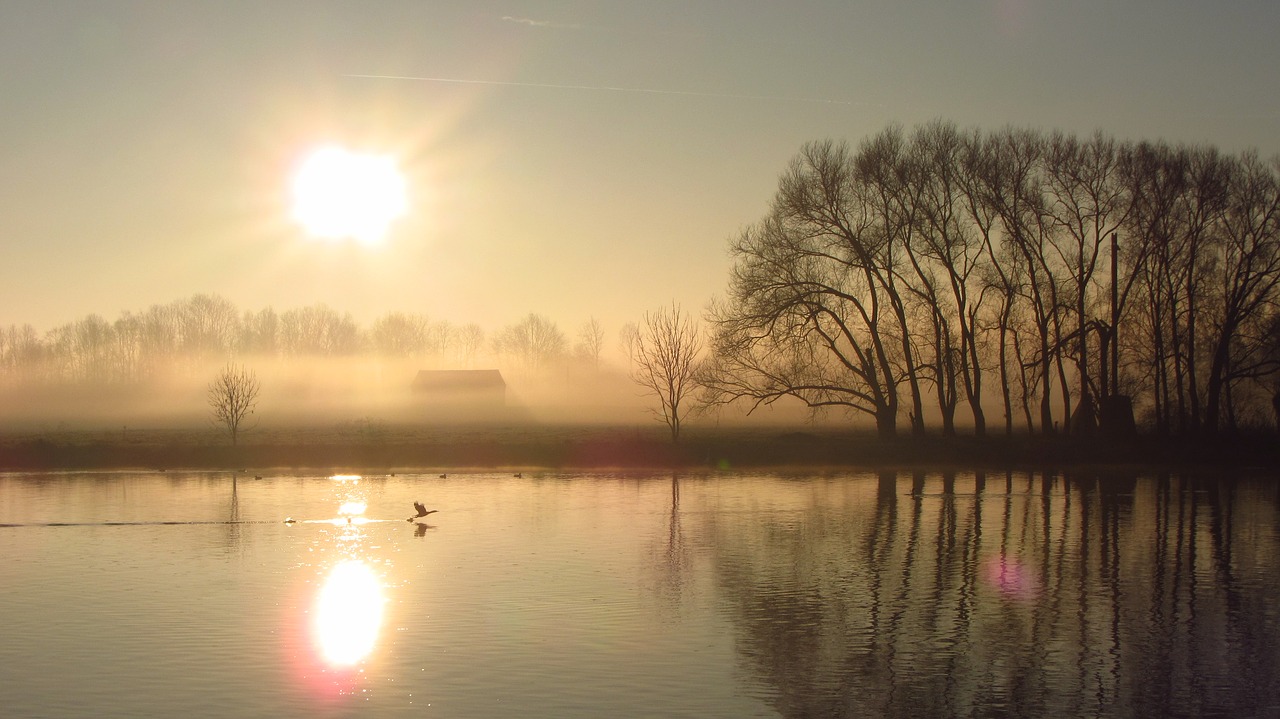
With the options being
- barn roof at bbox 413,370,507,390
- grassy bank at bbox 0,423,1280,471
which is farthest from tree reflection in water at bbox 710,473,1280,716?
barn roof at bbox 413,370,507,390

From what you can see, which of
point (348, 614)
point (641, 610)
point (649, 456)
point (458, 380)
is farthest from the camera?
point (458, 380)

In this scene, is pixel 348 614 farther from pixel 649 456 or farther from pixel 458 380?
pixel 458 380

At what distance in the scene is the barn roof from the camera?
456ft

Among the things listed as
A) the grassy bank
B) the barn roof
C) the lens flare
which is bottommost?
the lens flare

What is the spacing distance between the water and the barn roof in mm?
112202

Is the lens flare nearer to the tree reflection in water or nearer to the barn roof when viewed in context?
the tree reflection in water

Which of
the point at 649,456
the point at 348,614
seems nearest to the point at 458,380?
the point at 649,456

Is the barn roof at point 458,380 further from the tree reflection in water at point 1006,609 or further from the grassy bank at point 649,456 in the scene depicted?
the tree reflection in water at point 1006,609

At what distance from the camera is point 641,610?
1421cm

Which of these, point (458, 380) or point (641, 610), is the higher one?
point (458, 380)

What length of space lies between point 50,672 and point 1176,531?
1975 cm

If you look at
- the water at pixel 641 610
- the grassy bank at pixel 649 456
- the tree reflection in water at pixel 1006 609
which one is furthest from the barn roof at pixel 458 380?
the tree reflection in water at pixel 1006 609

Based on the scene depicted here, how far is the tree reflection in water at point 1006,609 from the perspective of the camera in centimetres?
1030

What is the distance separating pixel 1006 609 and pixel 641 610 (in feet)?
15.0
